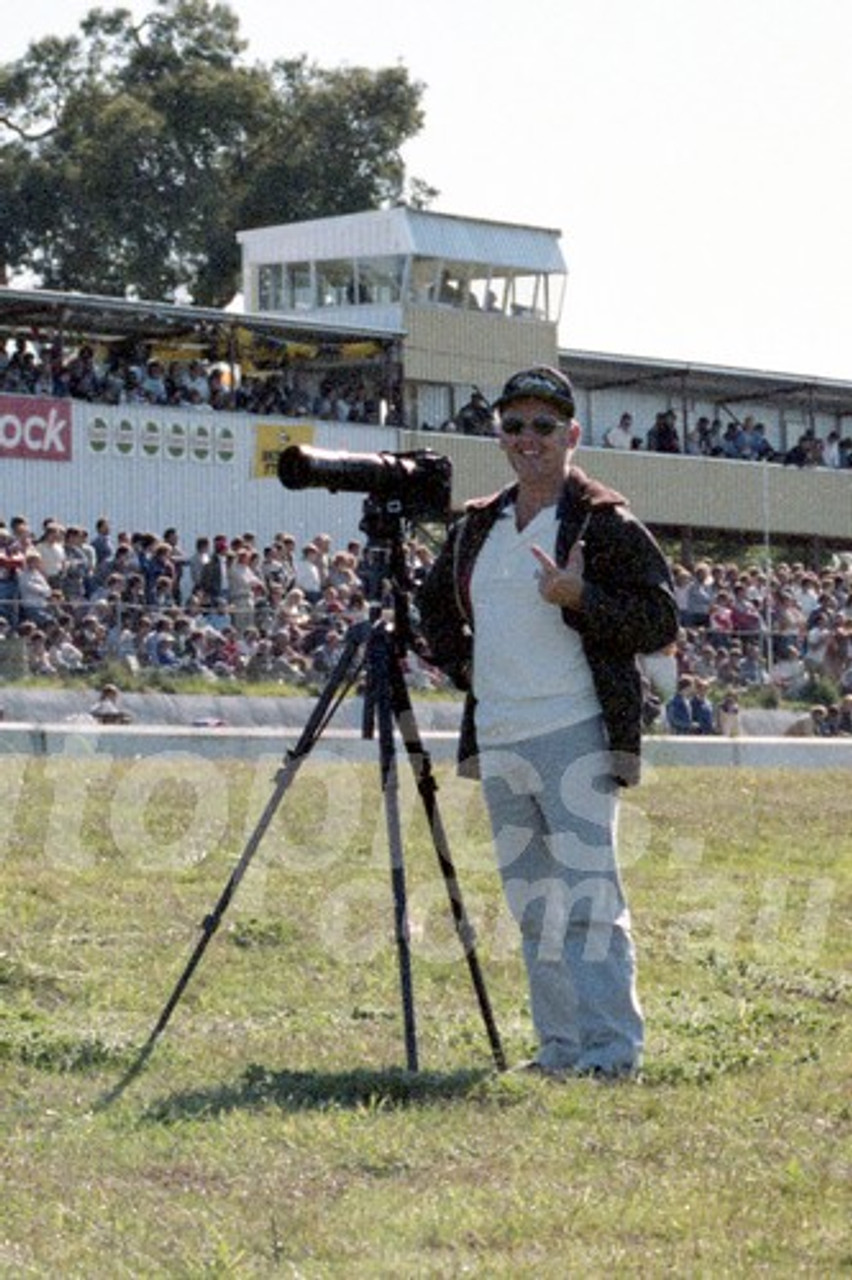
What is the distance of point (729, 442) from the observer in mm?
51656

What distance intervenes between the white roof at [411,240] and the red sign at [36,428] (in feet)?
41.4

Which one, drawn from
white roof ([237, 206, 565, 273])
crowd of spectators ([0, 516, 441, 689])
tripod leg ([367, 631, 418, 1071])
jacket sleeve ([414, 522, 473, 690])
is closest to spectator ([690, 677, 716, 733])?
crowd of spectators ([0, 516, 441, 689])

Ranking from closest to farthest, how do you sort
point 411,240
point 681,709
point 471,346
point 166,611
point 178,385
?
point 166,611, point 681,709, point 178,385, point 471,346, point 411,240

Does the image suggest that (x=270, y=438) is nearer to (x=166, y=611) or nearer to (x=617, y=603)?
(x=166, y=611)

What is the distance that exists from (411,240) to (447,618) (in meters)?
39.8

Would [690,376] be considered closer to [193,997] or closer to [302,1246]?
[193,997]

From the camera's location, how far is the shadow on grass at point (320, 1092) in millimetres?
7895

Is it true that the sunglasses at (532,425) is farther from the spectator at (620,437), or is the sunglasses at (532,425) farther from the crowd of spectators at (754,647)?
the spectator at (620,437)

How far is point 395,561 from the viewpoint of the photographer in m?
8.47

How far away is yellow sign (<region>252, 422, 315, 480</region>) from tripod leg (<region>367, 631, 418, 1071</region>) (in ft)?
102

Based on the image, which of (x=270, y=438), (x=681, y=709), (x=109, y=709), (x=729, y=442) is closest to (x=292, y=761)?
(x=109, y=709)

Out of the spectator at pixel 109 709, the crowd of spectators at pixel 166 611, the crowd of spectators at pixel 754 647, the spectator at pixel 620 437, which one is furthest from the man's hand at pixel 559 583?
the spectator at pixel 620 437

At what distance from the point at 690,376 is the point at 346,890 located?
1565 inches

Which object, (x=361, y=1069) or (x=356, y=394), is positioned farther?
(x=356, y=394)
